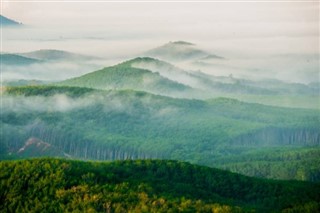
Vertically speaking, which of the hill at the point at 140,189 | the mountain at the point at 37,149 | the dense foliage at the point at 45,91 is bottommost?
the hill at the point at 140,189

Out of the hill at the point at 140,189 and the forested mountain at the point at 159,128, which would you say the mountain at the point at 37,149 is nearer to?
the forested mountain at the point at 159,128

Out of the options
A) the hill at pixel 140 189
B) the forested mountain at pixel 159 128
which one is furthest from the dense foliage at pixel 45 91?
the hill at pixel 140 189

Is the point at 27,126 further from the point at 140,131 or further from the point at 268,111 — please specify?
the point at 268,111

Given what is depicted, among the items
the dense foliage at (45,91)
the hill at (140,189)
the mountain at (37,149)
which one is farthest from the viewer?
the dense foliage at (45,91)

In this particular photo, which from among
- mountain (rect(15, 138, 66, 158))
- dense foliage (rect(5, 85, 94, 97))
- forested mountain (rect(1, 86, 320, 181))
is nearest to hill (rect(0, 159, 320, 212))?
forested mountain (rect(1, 86, 320, 181))

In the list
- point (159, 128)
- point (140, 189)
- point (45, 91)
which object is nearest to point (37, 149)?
point (159, 128)

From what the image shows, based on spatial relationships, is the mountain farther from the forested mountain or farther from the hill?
the hill

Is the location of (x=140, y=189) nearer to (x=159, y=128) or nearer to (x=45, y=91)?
(x=159, y=128)
